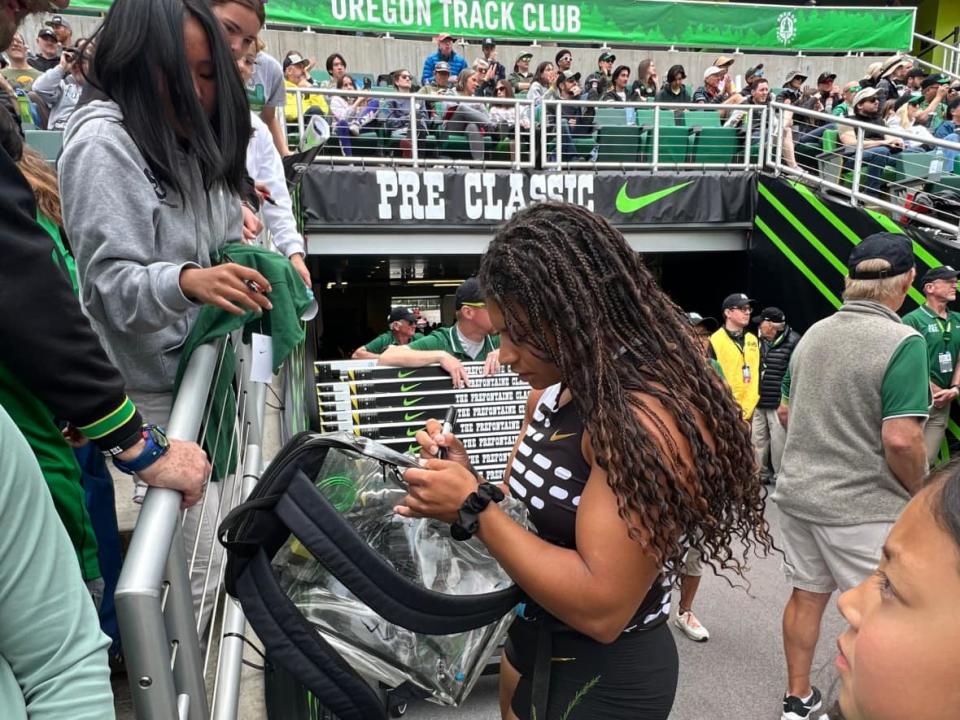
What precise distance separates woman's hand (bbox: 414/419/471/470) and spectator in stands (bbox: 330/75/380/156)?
281 inches

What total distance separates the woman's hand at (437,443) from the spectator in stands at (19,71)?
293 inches

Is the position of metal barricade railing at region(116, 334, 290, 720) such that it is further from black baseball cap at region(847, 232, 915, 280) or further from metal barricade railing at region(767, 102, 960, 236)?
metal barricade railing at region(767, 102, 960, 236)

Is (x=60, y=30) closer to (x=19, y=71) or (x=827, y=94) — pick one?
(x=19, y=71)

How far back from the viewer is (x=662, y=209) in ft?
28.5

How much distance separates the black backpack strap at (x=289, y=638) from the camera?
43.1 inches

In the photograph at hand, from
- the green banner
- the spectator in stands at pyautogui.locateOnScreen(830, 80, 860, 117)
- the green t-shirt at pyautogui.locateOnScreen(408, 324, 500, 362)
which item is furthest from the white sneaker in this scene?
the green banner

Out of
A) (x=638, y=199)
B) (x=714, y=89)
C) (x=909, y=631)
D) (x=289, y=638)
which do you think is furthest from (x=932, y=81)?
(x=289, y=638)

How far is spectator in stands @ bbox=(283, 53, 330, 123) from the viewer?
8367 millimetres

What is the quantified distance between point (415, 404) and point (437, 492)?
6.33ft

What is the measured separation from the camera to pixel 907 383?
2318mm

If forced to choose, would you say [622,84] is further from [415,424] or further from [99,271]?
[99,271]

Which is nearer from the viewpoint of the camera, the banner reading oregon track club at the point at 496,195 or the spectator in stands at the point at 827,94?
the banner reading oregon track club at the point at 496,195

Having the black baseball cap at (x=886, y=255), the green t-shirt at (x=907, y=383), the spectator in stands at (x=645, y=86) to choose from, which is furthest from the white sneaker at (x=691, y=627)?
the spectator in stands at (x=645, y=86)

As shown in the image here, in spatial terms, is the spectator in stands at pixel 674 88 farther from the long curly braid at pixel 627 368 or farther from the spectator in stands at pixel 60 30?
the long curly braid at pixel 627 368
